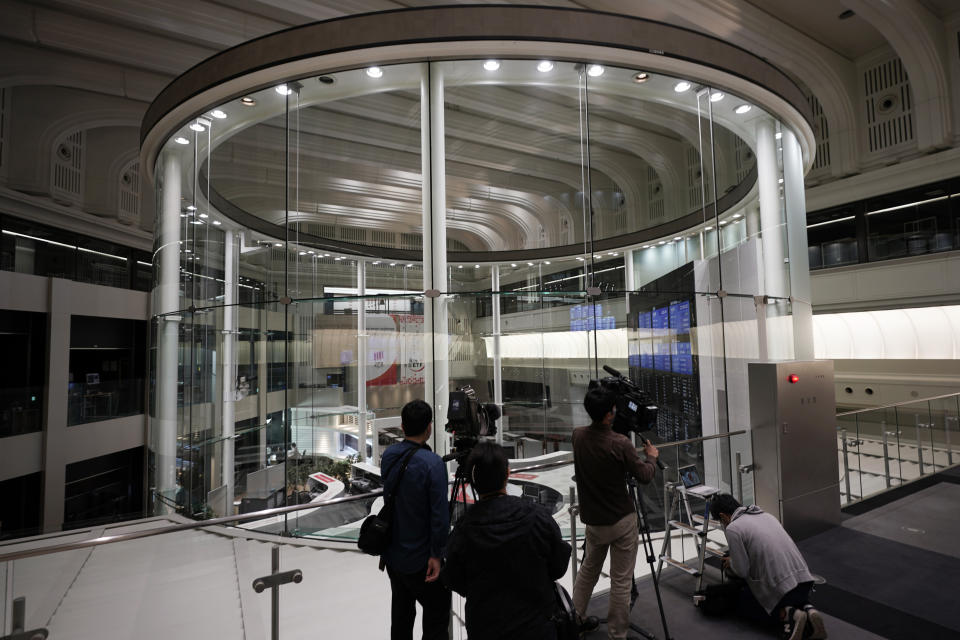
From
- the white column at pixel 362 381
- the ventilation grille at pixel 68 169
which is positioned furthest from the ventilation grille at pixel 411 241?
the ventilation grille at pixel 68 169

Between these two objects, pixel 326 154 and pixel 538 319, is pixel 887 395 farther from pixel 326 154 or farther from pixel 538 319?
pixel 326 154

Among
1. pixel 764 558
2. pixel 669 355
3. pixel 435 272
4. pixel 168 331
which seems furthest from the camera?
pixel 168 331

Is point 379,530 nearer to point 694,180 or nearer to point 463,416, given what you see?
point 463,416

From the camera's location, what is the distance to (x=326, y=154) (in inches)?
224

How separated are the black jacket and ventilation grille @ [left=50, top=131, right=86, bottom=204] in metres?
14.6

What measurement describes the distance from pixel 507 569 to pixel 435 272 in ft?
11.6

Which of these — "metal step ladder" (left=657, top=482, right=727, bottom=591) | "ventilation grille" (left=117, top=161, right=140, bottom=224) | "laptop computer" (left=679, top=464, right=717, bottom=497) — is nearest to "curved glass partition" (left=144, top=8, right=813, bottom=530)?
"laptop computer" (left=679, top=464, right=717, bottom=497)

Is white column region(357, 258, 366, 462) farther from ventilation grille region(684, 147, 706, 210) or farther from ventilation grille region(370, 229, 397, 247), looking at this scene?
ventilation grille region(684, 147, 706, 210)

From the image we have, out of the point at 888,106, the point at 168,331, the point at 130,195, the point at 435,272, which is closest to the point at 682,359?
the point at 435,272

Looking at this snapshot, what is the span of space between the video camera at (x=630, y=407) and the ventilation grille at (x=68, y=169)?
47.5 feet

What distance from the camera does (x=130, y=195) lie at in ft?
44.8

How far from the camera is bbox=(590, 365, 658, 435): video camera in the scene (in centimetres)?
269

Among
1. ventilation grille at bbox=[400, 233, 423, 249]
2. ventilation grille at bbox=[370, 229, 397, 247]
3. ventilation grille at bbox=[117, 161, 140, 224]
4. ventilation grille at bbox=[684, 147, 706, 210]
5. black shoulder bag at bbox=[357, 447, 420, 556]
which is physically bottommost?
black shoulder bag at bbox=[357, 447, 420, 556]

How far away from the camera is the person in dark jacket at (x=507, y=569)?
172cm
